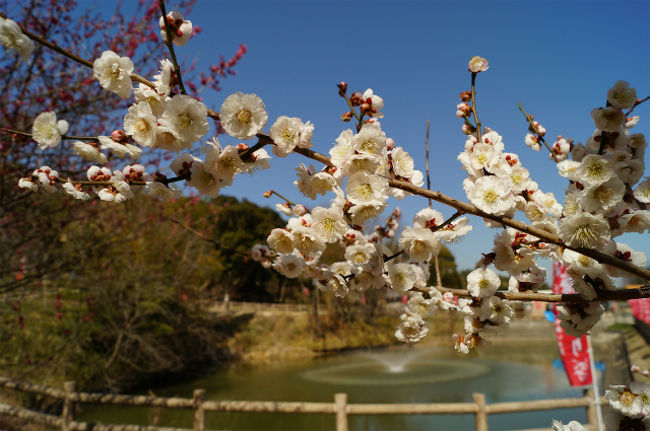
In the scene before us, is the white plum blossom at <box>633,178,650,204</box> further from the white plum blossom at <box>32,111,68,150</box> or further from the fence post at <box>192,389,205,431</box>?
the fence post at <box>192,389,205,431</box>

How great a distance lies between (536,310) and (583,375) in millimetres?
20195

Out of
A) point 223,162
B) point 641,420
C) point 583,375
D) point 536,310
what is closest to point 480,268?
point 641,420

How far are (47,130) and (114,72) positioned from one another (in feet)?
0.89

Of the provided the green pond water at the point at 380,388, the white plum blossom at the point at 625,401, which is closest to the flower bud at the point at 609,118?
the white plum blossom at the point at 625,401

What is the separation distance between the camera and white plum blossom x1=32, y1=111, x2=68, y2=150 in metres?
1.00

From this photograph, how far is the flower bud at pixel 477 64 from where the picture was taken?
1.04m

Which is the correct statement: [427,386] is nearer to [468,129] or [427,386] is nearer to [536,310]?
[468,129]

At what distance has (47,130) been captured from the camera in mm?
1012

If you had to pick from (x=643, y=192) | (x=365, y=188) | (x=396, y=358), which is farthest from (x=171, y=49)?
(x=396, y=358)

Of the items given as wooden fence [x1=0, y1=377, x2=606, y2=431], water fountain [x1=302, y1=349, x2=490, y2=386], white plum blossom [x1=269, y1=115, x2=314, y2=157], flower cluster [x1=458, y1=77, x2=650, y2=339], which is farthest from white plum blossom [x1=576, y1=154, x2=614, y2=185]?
water fountain [x1=302, y1=349, x2=490, y2=386]

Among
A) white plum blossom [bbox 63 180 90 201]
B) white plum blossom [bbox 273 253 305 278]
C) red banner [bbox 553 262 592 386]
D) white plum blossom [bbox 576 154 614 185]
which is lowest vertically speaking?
red banner [bbox 553 262 592 386]

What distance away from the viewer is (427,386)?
918 cm

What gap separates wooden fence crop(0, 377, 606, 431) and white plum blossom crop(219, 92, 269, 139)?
10.6 feet

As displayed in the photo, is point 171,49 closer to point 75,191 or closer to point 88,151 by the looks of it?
point 88,151
